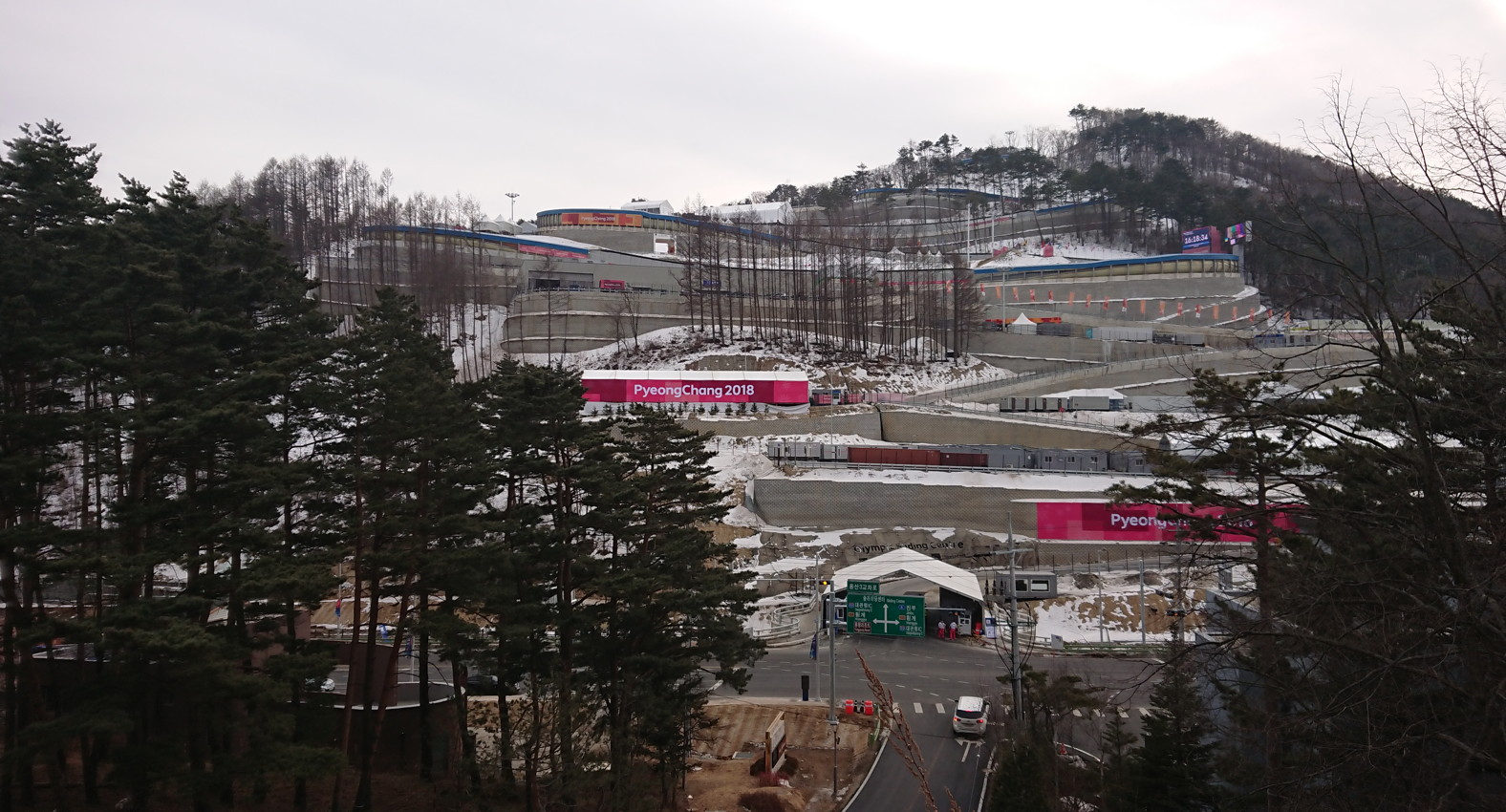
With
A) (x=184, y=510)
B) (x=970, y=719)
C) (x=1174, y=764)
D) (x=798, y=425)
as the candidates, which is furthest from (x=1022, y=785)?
(x=798, y=425)

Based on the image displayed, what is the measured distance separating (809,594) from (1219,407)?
33.0 meters

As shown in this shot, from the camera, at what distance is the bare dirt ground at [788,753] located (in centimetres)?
2244

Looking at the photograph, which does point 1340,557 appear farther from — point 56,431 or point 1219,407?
point 56,431

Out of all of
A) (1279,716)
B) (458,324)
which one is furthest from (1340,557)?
(458,324)

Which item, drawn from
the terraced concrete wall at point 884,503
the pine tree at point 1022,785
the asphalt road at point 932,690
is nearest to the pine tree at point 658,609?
the asphalt road at point 932,690

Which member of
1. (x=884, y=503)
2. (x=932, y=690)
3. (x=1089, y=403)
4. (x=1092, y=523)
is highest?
(x=1089, y=403)

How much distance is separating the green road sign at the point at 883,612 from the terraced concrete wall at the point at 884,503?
275 inches

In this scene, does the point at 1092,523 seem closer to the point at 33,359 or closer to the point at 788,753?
the point at 788,753

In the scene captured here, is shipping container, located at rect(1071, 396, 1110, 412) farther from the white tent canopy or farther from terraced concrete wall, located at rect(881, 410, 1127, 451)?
the white tent canopy

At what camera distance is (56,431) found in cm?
1431

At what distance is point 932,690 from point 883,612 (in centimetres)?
668

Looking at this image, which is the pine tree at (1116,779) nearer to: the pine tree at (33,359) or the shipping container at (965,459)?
the pine tree at (33,359)

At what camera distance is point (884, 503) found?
43.3 meters

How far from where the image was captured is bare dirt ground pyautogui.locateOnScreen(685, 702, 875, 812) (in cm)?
2244
